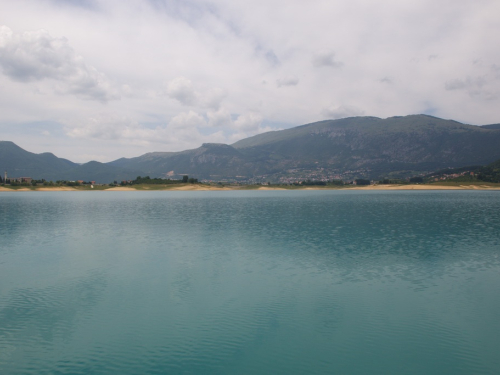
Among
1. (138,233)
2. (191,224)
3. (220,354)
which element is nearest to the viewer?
(220,354)

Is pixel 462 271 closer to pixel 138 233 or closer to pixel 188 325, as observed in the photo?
pixel 188 325

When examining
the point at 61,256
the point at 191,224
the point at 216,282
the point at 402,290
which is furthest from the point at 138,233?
the point at 402,290

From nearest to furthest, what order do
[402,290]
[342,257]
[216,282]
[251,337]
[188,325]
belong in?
[251,337] → [188,325] → [402,290] → [216,282] → [342,257]

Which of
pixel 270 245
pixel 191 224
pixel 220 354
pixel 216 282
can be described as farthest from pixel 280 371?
pixel 191 224

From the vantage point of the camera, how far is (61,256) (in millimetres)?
39281

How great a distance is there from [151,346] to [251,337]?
17.4ft

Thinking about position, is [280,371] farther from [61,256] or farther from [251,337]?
[61,256]

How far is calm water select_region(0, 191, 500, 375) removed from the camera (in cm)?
1673

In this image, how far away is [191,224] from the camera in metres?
65.7

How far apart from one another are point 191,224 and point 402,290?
45463mm

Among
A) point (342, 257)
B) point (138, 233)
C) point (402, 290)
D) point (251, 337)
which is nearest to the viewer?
point (251, 337)

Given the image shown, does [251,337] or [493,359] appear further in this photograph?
[251,337]

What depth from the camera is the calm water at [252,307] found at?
1673 centimetres

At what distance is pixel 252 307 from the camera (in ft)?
76.3
